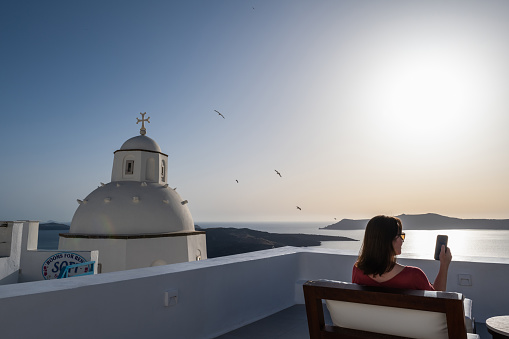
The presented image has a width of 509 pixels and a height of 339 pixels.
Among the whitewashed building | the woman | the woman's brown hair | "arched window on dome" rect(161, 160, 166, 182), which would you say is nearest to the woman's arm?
the woman

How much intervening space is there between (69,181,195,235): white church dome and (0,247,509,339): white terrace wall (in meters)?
17.9

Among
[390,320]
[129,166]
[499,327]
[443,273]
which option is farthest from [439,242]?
[129,166]

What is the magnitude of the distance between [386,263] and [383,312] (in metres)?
0.34

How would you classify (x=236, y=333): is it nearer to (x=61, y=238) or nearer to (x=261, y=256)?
(x=261, y=256)

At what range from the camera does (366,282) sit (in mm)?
2365

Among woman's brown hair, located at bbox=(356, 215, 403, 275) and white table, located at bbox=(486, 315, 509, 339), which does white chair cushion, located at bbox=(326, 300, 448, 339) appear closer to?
woman's brown hair, located at bbox=(356, 215, 403, 275)

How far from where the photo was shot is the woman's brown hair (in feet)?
7.52

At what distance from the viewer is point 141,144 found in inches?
1000

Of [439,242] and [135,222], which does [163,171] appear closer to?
[135,222]

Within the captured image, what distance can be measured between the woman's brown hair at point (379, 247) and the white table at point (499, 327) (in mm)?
841

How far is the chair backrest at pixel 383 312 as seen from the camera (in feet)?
6.05

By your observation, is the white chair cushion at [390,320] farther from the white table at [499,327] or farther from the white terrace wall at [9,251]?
the white terrace wall at [9,251]

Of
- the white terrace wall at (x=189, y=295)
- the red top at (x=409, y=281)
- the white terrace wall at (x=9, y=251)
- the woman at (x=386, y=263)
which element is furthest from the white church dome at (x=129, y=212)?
the red top at (x=409, y=281)

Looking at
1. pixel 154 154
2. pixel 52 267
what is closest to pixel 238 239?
pixel 154 154
